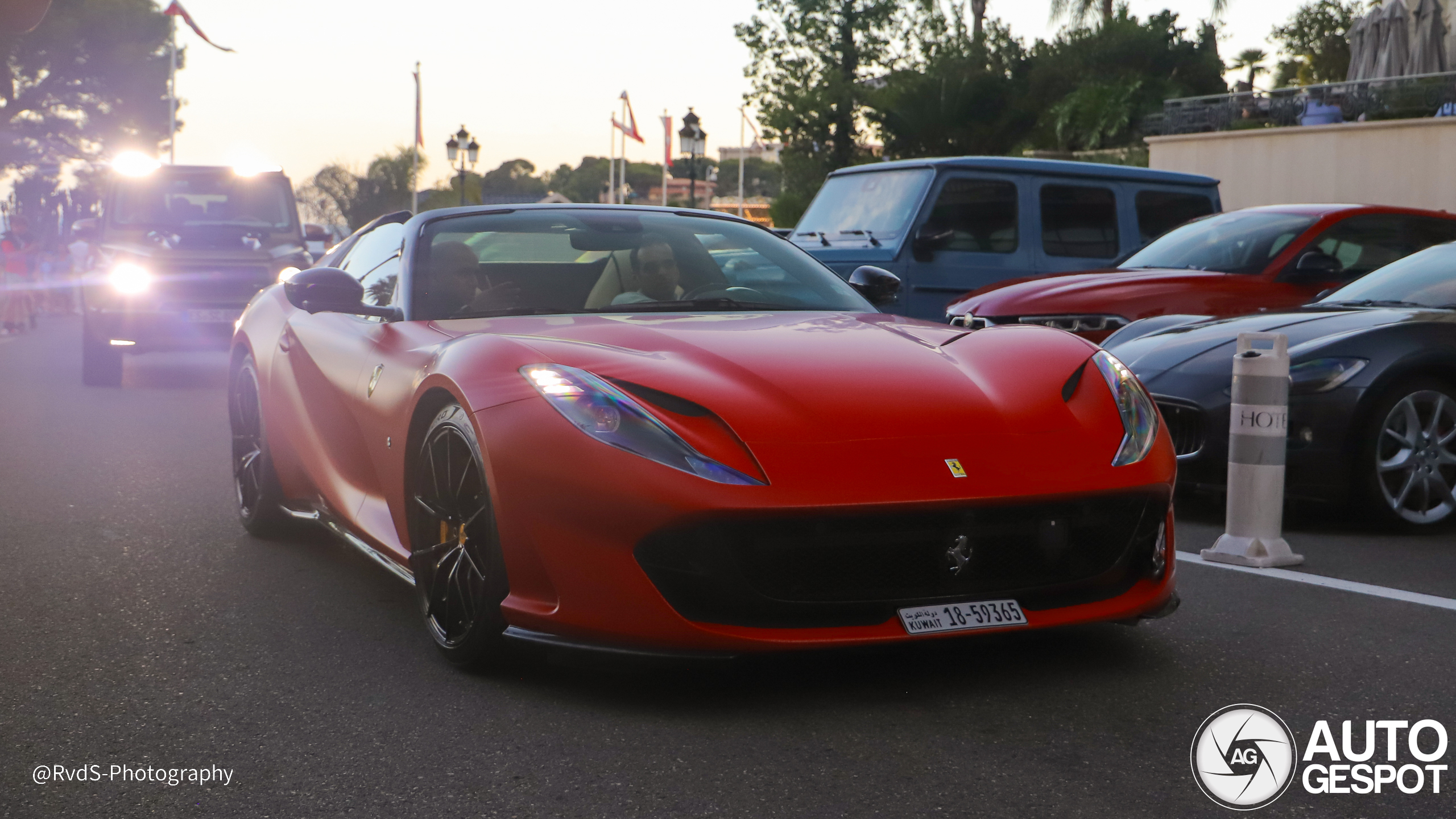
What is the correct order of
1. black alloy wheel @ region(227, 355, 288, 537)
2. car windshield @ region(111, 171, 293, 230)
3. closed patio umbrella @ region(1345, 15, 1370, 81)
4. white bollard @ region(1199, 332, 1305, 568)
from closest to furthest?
white bollard @ region(1199, 332, 1305, 568)
black alloy wheel @ region(227, 355, 288, 537)
car windshield @ region(111, 171, 293, 230)
closed patio umbrella @ region(1345, 15, 1370, 81)

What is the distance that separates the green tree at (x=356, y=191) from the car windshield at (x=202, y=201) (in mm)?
85546

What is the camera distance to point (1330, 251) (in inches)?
345

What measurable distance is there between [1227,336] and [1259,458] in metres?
1.35

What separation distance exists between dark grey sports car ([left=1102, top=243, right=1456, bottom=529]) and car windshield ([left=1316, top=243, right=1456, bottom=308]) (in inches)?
10.2

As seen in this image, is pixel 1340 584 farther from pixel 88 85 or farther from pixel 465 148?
pixel 88 85

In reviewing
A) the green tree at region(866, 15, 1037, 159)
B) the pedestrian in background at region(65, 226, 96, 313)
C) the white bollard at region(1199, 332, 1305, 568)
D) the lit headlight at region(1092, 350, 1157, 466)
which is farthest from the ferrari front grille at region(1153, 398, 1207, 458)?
the green tree at region(866, 15, 1037, 159)

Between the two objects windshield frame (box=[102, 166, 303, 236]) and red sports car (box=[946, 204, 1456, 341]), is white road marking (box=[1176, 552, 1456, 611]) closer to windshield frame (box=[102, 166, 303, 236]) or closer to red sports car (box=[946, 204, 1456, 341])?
red sports car (box=[946, 204, 1456, 341])

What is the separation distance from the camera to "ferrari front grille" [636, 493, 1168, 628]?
3277 mm

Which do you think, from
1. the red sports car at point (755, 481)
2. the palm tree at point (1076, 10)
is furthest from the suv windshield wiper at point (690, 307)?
the palm tree at point (1076, 10)

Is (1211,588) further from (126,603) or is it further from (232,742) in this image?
(126,603)

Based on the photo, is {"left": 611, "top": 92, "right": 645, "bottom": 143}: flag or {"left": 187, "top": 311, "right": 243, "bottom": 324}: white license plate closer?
{"left": 187, "top": 311, "right": 243, "bottom": 324}: white license plate

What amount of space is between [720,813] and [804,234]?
8.98 metres

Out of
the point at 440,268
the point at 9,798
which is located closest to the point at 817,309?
the point at 440,268

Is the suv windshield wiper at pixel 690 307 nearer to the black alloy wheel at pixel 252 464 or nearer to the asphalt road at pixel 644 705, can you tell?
the asphalt road at pixel 644 705
